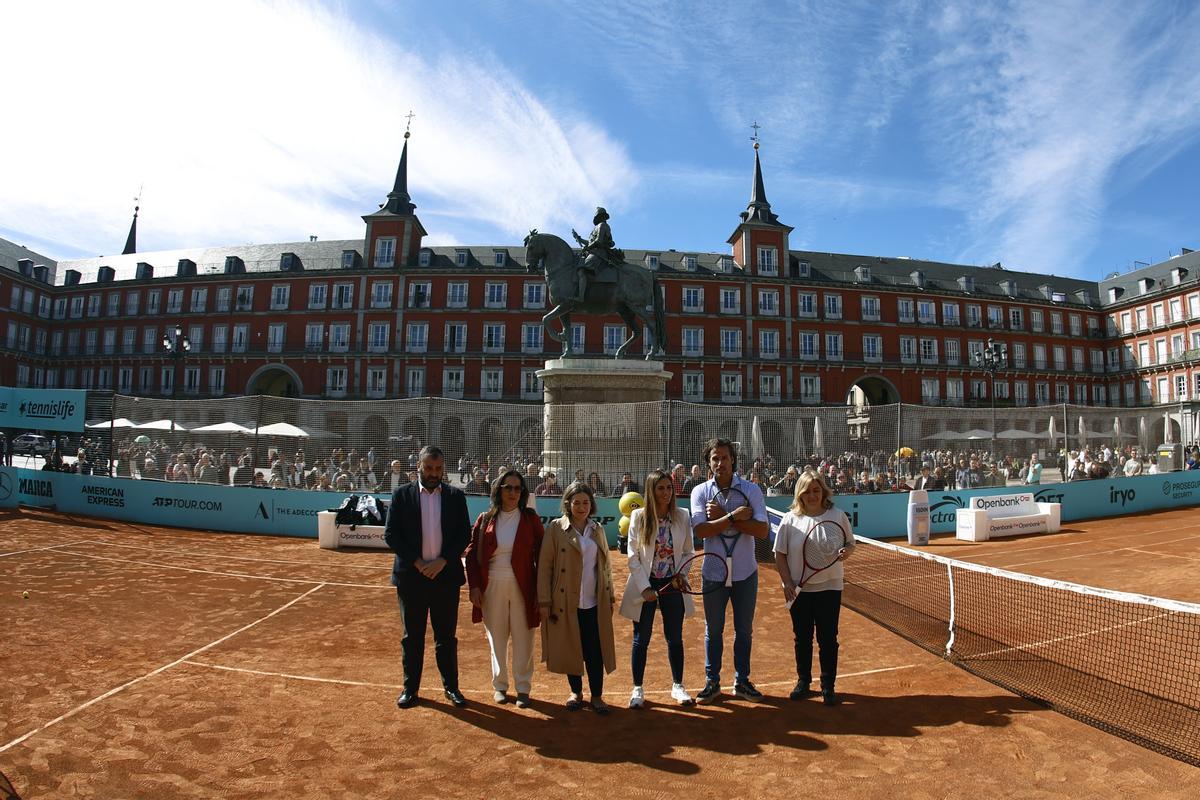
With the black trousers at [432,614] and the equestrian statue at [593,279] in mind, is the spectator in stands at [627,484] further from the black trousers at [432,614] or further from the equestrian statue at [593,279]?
the black trousers at [432,614]

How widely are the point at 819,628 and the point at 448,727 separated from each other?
103 inches

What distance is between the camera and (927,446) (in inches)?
520

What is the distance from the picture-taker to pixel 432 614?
4.41 m

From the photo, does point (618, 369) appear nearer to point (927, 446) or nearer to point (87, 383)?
point (927, 446)

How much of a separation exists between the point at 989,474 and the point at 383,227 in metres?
41.6

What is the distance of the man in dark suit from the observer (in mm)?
4395

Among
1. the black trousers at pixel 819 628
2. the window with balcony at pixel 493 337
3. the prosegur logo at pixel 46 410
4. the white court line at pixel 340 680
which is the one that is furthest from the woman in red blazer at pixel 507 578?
the window with balcony at pixel 493 337

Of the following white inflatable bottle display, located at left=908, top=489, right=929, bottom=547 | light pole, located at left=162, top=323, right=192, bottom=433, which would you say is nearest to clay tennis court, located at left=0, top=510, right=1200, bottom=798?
white inflatable bottle display, located at left=908, top=489, right=929, bottom=547

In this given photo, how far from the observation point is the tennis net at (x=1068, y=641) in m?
4.19

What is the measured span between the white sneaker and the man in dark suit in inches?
58.7

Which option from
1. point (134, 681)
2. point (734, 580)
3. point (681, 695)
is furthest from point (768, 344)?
point (134, 681)

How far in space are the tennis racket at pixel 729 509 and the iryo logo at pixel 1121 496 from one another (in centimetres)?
1689

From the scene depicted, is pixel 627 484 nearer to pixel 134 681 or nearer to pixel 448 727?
pixel 448 727

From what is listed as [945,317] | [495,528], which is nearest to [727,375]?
[945,317]
